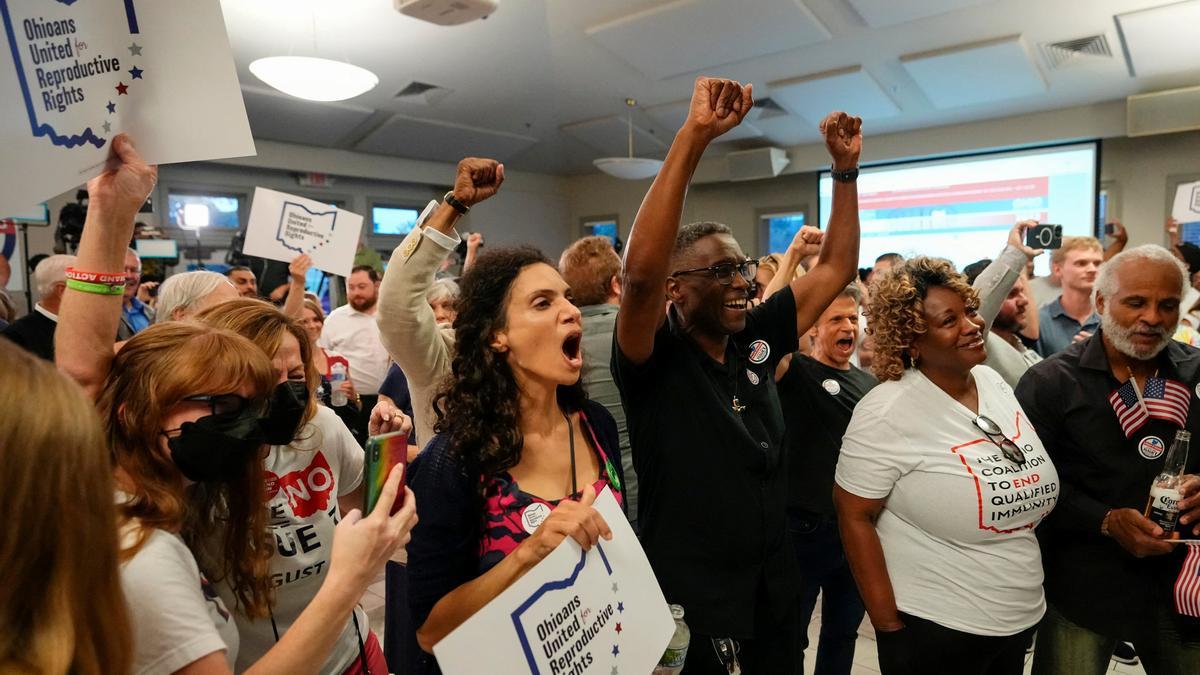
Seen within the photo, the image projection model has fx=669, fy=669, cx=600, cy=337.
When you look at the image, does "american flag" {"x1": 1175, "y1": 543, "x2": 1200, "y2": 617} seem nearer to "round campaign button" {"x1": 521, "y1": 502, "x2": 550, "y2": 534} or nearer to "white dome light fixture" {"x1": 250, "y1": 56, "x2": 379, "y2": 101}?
"round campaign button" {"x1": 521, "y1": 502, "x2": 550, "y2": 534}

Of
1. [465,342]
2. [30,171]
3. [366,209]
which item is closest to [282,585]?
[465,342]

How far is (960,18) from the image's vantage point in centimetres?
512

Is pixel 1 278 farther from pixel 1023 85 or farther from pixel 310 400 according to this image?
pixel 1023 85

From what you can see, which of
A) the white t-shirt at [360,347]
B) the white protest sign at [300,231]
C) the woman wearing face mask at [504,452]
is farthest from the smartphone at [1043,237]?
the white t-shirt at [360,347]

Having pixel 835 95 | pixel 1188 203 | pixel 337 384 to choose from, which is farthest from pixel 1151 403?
pixel 835 95

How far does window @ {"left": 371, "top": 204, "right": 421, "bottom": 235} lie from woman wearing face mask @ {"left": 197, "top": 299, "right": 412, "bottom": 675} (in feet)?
26.9

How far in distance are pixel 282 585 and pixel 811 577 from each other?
1.66 metres

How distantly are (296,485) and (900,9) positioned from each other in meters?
5.32

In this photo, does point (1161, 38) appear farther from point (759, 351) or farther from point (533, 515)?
point (533, 515)

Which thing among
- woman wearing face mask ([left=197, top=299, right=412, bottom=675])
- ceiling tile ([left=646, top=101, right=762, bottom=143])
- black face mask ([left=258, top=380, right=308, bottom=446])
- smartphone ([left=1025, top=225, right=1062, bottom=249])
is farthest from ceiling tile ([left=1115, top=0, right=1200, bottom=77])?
black face mask ([left=258, top=380, right=308, bottom=446])

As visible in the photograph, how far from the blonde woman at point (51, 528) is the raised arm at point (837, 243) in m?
1.54

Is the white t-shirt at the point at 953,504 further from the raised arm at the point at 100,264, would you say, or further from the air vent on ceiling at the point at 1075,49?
the air vent on ceiling at the point at 1075,49

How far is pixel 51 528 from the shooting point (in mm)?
635

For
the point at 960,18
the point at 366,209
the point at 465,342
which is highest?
the point at 960,18
